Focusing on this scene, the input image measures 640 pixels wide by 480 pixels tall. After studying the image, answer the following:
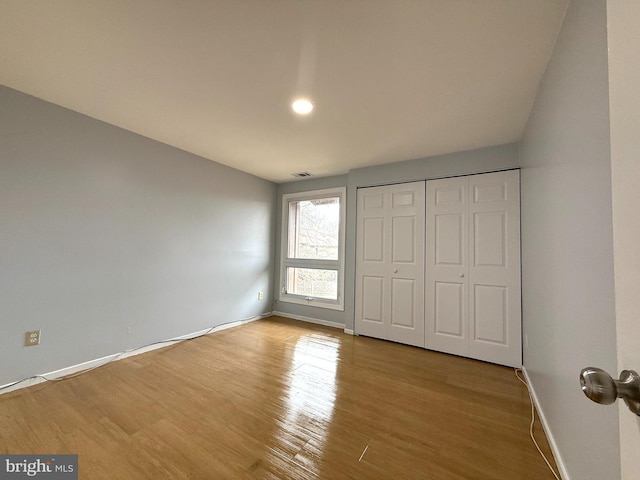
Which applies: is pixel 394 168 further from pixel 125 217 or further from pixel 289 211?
pixel 125 217

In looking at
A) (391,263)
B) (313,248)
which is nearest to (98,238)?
(313,248)

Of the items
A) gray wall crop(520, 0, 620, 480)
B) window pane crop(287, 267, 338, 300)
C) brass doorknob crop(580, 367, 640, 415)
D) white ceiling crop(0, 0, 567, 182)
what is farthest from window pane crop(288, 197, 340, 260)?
brass doorknob crop(580, 367, 640, 415)

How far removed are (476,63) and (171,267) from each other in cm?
346

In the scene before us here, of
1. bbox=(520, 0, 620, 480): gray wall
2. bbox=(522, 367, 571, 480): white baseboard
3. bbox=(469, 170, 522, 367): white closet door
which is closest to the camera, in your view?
bbox=(520, 0, 620, 480): gray wall

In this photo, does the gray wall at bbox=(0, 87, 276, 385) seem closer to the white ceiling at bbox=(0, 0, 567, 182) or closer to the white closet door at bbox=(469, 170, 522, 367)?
A: the white ceiling at bbox=(0, 0, 567, 182)

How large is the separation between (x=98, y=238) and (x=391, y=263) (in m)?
3.24

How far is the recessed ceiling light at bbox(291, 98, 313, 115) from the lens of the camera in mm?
2021

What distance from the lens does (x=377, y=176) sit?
11.4ft

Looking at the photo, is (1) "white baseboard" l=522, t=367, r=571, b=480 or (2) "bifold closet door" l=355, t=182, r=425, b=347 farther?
(2) "bifold closet door" l=355, t=182, r=425, b=347

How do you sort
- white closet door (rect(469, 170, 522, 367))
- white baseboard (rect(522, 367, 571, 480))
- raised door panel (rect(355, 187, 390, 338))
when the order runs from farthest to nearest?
raised door panel (rect(355, 187, 390, 338))
white closet door (rect(469, 170, 522, 367))
white baseboard (rect(522, 367, 571, 480))

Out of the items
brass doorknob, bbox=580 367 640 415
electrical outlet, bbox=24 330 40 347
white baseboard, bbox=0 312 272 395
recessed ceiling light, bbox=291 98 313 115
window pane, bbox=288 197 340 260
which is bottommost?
white baseboard, bbox=0 312 272 395

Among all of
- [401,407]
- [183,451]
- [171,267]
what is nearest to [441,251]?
[401,407]

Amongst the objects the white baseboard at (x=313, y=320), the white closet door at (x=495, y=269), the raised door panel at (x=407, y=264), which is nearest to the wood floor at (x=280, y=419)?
the white closet door at (x=495, y=269)

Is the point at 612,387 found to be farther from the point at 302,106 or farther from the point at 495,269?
the point at 495,269
